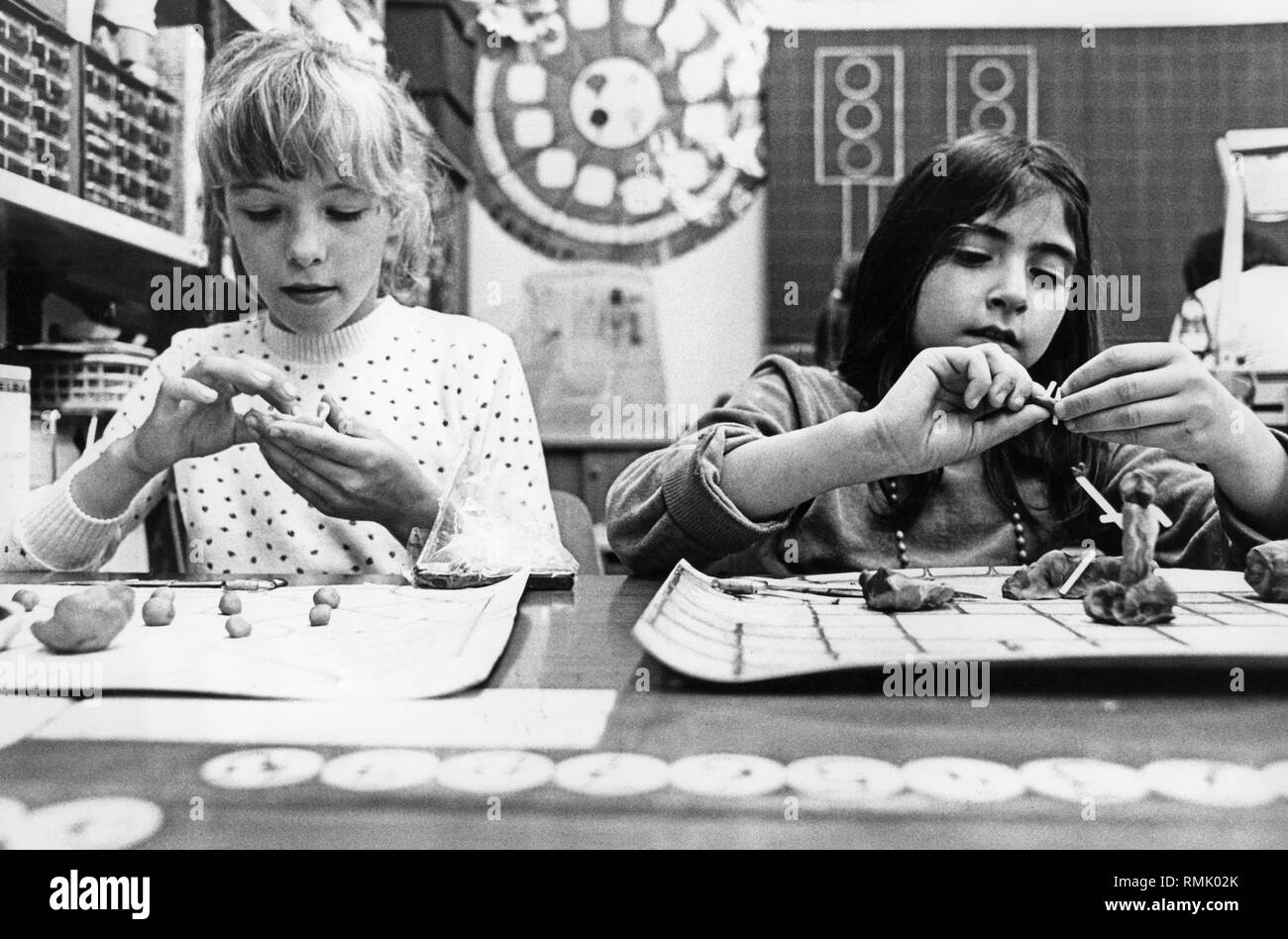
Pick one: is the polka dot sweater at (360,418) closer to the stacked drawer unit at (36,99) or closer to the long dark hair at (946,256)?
the stacked drawer unit at (36,99)

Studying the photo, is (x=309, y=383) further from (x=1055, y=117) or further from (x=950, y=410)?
(x=1055, y=117)

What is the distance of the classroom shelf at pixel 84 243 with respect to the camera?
967 mm

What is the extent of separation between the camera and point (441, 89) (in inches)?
87.0

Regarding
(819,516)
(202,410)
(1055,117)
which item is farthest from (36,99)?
(1055,117)

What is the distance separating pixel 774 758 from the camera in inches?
11.7

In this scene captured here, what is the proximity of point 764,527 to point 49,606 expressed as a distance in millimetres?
414

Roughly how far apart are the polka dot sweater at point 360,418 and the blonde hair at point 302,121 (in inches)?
4.6

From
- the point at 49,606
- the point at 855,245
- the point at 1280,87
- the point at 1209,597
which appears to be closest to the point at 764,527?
the point at 1209,597

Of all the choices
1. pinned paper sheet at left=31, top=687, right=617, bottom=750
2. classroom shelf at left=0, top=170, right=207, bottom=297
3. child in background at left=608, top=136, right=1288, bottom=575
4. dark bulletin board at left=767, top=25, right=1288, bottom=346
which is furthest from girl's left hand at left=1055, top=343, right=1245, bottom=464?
dark bulletin board at left=767, top=25, right=1288, bottom=346

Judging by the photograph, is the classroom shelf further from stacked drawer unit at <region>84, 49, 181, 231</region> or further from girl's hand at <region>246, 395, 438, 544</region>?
girl's hand at <region>246, 395, 438, 544</region>

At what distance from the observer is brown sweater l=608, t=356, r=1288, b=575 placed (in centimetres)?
69

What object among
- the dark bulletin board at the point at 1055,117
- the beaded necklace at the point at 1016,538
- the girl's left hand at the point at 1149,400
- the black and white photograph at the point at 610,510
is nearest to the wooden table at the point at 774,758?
the black and white photograph at the point at 610,510

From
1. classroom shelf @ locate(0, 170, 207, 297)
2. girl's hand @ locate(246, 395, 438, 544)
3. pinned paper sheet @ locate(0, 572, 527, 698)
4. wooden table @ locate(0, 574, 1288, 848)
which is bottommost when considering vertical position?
wooden table @ locate(0, 574, 1288, 848)

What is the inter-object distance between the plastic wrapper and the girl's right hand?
146 millimetres
